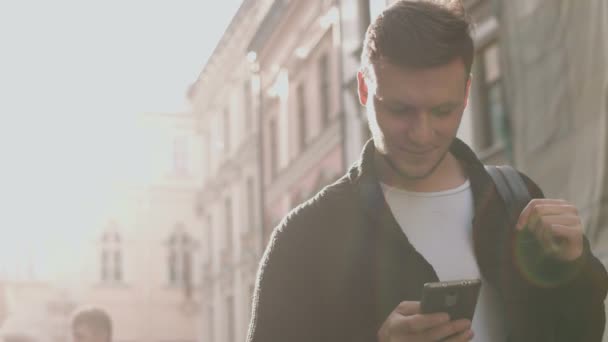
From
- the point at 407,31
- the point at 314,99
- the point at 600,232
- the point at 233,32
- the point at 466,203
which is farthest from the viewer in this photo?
the point at 233,32

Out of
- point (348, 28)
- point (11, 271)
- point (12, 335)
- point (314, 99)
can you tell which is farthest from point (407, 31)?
point (11, 271)

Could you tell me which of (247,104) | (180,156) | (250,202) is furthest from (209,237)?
(180,156)

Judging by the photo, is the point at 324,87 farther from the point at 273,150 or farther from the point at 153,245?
the point at 153,245

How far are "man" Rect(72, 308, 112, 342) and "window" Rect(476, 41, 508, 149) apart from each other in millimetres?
9316

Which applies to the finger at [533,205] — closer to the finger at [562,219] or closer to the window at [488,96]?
the finger at [562,219]

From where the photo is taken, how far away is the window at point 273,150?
3216 cm

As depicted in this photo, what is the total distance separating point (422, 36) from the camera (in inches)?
109

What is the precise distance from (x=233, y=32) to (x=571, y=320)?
35539 mm

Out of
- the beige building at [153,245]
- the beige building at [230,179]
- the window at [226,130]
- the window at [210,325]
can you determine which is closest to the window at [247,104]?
the beige building at [230,179]

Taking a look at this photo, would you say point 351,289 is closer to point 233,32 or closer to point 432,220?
point 432,220

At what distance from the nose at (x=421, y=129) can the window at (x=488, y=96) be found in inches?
518

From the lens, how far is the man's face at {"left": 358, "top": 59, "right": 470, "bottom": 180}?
2.78m

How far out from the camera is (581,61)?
34.9ft

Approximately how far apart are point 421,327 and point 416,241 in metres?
0.34
